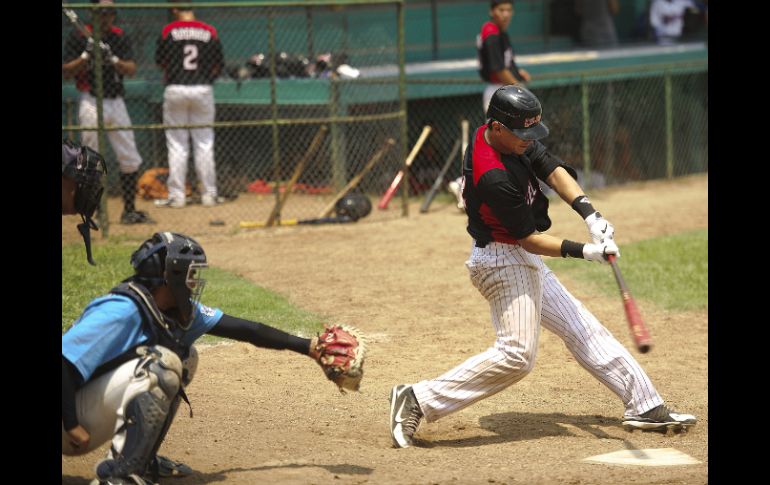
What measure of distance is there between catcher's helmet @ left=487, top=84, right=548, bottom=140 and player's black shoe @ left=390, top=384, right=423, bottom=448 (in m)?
1.42

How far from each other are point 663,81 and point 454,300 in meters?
8.19

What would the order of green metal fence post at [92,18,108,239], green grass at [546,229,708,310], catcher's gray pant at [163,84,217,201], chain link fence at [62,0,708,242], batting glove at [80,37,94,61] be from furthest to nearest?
chain link fence at [62,0,708,242], catcher's gray pant at [163,84,217,201], batting glove at [80,37,94,61], green metal fence post at [92,18,108,239], green grass at [546,229,708,310]

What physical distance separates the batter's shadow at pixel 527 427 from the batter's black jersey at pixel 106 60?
7.09m

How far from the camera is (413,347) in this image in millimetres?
7609

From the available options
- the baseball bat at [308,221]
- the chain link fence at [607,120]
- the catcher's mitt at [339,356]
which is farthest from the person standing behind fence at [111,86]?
the catcher's mitt at [339,356]

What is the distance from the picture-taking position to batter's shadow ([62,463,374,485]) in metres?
4.82

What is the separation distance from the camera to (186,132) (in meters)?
12.4

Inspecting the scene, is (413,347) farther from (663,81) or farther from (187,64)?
(663,81)

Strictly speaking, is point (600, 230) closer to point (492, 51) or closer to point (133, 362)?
point (133, 362)

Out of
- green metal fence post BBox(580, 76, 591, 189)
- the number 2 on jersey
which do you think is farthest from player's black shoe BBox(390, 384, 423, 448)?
green metal fence post BBox(580, 76, 591, 189)

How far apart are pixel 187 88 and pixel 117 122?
0.88m

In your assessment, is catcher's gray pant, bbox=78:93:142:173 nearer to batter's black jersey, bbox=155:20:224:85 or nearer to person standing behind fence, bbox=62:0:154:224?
person standing behind fence, bbox=62:0:154:224

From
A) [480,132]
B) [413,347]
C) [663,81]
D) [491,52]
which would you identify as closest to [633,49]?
[663,81]

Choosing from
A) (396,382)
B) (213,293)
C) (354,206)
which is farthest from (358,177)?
(396,382)
